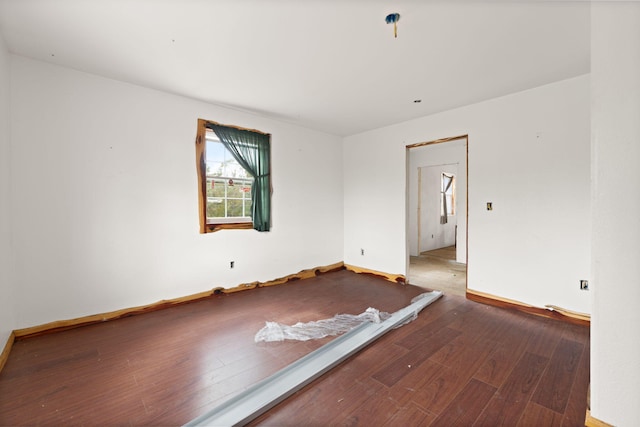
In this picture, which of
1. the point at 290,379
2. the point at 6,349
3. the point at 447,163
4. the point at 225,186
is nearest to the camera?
the point at 290,379

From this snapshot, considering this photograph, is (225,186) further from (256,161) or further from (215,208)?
(256,161)

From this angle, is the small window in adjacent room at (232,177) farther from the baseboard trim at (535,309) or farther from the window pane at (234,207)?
the baseboard trim at (535,309)

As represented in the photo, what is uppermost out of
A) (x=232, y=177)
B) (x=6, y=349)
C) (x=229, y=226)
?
(x=232, y=177)

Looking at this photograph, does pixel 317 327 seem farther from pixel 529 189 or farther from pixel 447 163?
pixel 447 163

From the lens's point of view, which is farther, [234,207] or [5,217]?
[234,207]

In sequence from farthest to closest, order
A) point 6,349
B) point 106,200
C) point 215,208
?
point 215,208
point 106,200
point 6,349

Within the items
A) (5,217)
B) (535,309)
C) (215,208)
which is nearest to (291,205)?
(215,208)

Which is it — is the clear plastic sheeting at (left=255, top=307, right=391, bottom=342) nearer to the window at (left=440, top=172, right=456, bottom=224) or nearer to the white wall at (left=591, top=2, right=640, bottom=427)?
the white wall at (left=591, top=2, right=640, bottom=427)

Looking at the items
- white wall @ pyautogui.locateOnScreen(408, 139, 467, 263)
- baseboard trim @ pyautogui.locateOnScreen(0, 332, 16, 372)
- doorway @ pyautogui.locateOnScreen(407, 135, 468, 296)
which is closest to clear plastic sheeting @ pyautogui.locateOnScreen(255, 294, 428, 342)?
doorway @ pyautogui.locateOnScreen(407, 135, 468, 296)

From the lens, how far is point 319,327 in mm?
2596

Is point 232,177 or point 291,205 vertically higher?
point 232,177

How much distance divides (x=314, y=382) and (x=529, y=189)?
10.5 feet

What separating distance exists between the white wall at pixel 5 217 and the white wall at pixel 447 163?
18.0ft

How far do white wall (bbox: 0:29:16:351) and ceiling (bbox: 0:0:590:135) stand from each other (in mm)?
317
